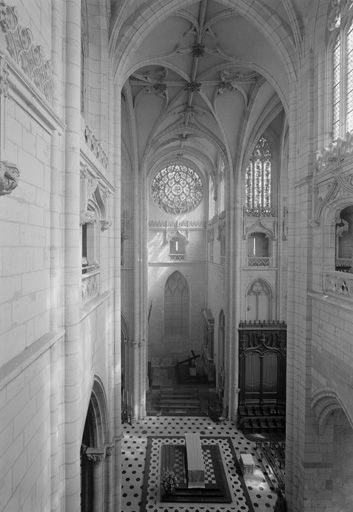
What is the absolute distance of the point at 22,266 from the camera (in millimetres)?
3406

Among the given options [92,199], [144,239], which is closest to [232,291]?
[144,239]

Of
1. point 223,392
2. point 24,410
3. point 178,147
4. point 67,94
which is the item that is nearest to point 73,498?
point 24,410

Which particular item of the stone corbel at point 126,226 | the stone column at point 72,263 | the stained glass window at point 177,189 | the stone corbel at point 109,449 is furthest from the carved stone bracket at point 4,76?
the stained glass window at point 177,189

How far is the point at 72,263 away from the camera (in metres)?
4.65

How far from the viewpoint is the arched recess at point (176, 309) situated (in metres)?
21.9

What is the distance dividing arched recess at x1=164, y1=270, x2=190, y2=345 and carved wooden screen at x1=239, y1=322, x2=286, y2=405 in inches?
269

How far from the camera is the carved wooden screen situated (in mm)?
15570

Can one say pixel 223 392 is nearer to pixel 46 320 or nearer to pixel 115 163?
A: pixel 115 163

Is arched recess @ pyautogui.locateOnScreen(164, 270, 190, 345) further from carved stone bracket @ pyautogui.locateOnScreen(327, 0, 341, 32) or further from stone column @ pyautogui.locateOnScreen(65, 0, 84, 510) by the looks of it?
stone column @ pyautogui.locateOnScreen(65, 0, 84, 510)

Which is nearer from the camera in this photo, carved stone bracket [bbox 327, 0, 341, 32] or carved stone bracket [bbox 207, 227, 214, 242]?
carved stone bracket [bbox 327, 0, 341, 32]

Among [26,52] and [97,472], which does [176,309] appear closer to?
[97,472]

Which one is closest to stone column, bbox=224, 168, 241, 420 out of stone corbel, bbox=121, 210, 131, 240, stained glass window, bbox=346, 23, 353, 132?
stone corbel, bbox=121, 210, 131, 240

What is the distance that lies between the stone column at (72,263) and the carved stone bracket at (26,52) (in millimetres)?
531

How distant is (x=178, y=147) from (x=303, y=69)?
11851 millimetres
